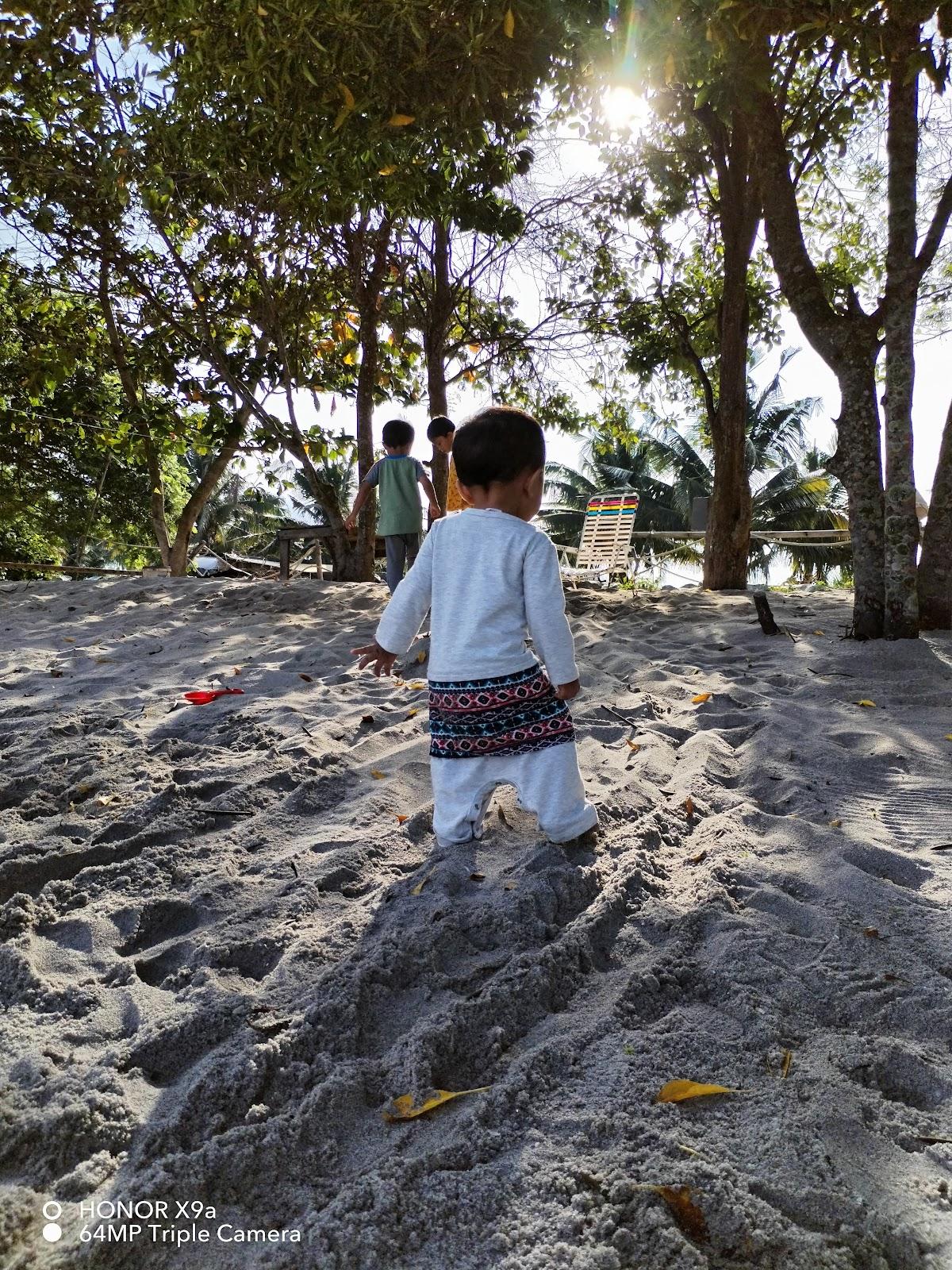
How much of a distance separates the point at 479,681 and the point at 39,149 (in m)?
7.85

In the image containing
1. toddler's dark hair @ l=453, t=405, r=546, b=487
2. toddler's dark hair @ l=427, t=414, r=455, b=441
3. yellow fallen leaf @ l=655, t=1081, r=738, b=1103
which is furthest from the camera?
toddler's dark hair @ l=427, t=414, r=455, b=441

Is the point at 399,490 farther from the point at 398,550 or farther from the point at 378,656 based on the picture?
the point at 378,656

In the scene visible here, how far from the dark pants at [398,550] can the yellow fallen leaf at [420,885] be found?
437 centimetres

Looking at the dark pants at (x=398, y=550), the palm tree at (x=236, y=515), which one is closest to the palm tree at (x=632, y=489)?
the palm tree at (x=236, y=515)

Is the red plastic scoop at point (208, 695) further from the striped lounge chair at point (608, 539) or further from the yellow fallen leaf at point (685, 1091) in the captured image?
the striped lounge chair at point (608, 539)

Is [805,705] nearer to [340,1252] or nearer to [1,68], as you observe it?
[340,1252]

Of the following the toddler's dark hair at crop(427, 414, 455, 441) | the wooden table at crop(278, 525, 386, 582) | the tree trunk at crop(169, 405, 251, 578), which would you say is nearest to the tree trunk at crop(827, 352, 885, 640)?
the toddler's dark hair at crop(427, 414, 455, 441)

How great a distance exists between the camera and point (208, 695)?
4.04 meters

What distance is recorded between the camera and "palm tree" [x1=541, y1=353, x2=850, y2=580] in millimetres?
24797

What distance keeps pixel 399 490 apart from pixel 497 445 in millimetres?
4010

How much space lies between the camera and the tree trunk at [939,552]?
480 centimetres

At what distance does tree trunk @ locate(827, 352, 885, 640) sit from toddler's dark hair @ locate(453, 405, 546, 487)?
9.48 feet

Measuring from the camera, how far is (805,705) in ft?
12.1

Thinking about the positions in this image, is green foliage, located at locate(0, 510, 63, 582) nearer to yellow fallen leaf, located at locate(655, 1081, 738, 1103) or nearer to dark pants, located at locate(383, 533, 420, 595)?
dark pants, located at locate(383, 533, 420, 595)
